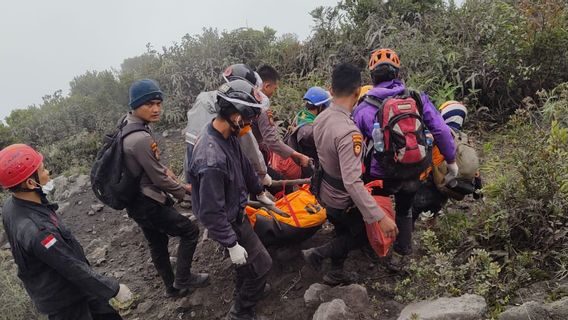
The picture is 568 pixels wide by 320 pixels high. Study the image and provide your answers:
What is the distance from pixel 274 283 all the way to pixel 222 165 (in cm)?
164

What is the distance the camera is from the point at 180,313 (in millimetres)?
4246

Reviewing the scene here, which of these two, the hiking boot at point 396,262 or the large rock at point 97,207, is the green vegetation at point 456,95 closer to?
the hiking boot at point 396,262

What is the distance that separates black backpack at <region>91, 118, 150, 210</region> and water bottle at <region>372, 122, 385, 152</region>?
6.44ft

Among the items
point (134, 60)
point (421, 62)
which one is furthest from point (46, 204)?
point (134, 60)

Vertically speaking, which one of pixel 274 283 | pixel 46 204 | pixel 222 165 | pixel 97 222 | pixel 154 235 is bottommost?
pixel 97 222

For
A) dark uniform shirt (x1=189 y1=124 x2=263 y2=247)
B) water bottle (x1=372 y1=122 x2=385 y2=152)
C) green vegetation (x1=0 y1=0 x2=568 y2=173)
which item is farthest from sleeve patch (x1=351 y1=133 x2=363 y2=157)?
green vegetation (x1=0 y1=0 x2=568 y2=173)

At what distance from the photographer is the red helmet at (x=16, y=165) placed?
2.93 metres

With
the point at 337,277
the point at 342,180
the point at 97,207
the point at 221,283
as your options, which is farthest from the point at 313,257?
the point at 97,207

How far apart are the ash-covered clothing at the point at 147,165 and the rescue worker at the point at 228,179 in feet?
1.83

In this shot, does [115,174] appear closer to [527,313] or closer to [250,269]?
[250,269]

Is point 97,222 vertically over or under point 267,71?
under

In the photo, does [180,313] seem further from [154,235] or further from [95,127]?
[95,127]

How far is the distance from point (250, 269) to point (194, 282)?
1.07 meters

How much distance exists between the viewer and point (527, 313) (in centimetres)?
270
